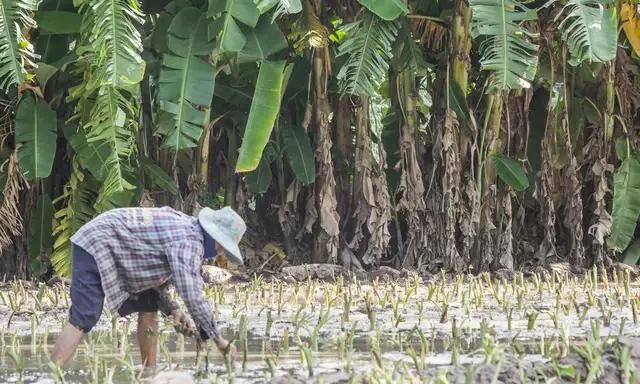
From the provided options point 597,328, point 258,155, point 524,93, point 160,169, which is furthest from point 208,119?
point 597,328

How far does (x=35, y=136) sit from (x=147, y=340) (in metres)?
5.30

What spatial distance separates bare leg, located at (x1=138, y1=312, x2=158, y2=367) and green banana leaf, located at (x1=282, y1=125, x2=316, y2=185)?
589 cm

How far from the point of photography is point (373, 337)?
17.5 feet

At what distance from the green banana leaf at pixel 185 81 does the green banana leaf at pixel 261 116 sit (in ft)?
1.36

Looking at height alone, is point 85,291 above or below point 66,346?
above

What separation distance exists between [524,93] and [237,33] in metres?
4.09

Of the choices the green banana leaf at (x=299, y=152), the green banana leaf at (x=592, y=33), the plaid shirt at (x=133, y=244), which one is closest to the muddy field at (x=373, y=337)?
the plaid shirt at (x=133, y=244)

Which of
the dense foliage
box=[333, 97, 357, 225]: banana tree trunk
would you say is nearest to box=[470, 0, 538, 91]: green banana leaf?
the dense foliage

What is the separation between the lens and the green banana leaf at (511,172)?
11.3 m

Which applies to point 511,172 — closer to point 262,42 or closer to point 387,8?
point 387,8

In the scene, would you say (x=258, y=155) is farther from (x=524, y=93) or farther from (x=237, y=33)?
(x=524, y=93)

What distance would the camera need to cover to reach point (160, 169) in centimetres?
1111

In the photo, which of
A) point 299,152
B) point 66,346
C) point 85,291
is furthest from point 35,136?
point 66,346

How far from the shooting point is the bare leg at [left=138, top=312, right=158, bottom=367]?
210 inches
